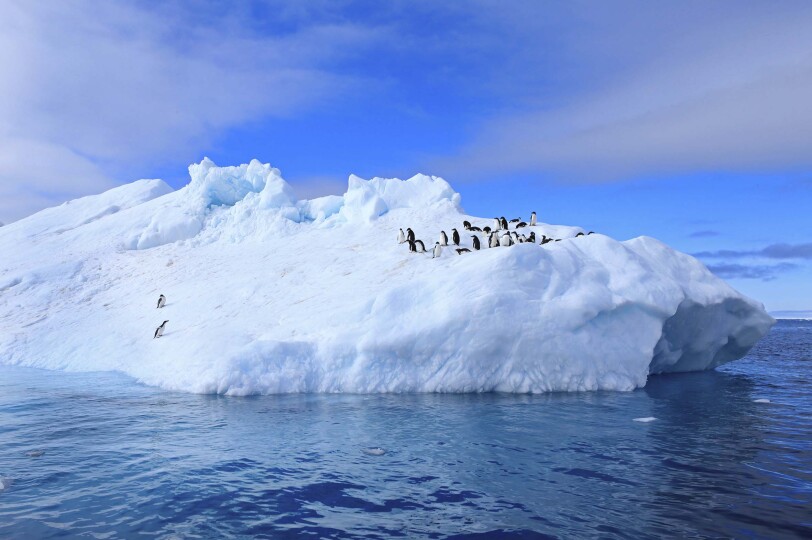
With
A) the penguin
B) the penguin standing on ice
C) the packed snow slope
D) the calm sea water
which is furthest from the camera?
the penguin

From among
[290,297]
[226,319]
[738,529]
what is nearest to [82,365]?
[226,319]

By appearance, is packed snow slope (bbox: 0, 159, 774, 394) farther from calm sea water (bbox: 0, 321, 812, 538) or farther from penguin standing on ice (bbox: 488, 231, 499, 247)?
penguin standing on ice (bbox: 488, 231, 499, 247)

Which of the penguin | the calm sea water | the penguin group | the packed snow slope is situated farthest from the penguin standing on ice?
the penguin

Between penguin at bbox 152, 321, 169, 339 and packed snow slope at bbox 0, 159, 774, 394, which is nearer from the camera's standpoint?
packed snow slope at bbox 0, 159, 774, 394

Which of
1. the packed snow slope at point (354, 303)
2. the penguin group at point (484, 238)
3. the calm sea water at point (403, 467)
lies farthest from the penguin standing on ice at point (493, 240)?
the calm sea water at point (403, 467)

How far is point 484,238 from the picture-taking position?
24672 mm

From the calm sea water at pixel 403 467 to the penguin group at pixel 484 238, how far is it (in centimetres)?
751

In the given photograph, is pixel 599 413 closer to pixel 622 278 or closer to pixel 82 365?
pixel 622 278

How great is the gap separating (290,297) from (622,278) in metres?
12.0

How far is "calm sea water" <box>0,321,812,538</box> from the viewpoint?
23.1ft

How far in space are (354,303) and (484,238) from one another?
849cm

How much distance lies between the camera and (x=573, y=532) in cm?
675

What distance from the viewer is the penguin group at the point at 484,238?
845 inches

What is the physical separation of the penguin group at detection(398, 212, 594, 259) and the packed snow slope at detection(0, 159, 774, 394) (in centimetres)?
58
